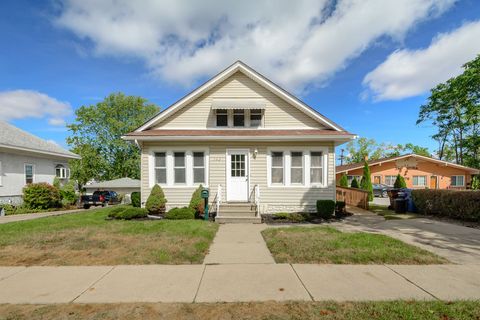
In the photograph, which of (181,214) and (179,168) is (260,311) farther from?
(179,168)

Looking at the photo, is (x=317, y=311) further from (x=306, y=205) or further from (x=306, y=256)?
(x=306, y=205)

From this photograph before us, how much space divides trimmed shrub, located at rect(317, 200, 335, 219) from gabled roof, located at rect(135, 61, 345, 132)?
3614 mm

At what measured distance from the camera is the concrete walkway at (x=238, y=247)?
558 cm

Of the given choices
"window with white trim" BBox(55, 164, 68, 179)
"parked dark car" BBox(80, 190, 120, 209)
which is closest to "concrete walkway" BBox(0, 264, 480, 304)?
"parked dark car" BBox(80, 190, 120, 209)

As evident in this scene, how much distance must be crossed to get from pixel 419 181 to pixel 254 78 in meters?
27.7

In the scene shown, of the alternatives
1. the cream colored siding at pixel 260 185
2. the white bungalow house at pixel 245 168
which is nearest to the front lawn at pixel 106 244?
the cream colored siding at pixel 260 185

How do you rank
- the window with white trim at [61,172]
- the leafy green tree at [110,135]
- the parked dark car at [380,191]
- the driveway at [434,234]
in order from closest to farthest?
the driveway at [434,234]
the window with white trim at [61,172]
the parked dark car at [380,191]
the leafy green tree at [110,135]

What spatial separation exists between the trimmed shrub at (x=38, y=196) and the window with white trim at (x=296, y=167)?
15678 millimetres

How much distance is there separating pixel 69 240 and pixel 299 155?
9.15 metres

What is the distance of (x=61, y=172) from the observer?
21.4m

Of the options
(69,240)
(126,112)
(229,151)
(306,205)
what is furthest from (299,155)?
(126,112)

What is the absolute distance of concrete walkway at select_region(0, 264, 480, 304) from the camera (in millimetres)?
3826

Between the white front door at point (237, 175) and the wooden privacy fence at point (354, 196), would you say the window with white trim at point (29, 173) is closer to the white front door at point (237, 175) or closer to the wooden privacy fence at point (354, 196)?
the white front door at point (237, 175)

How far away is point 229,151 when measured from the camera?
11.8m
